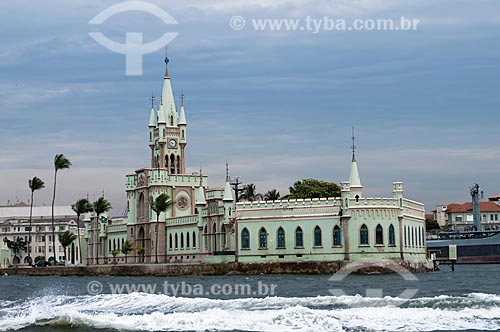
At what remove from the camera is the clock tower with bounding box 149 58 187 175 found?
10262 cm

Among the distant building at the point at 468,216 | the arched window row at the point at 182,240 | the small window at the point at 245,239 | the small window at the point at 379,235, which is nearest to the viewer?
the small window at the point at 379,235

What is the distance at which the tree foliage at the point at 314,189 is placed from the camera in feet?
357

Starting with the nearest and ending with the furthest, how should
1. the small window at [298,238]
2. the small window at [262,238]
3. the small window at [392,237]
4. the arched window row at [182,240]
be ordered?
the small window at [392,237]
the small window at [298,238]
the small window at [262,238]
the arched window row at [182,240]

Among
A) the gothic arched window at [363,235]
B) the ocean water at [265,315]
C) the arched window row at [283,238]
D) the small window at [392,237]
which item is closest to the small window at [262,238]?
the arched window row at [283,238]

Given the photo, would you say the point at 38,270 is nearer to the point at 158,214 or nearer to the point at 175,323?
the point at 158,214

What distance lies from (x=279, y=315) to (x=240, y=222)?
158 ft

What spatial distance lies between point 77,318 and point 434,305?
1366cm

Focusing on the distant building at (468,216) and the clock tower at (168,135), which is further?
the distant building at (468,216)

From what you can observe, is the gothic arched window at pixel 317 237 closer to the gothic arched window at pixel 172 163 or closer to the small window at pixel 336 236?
the small window at pixel 336 236

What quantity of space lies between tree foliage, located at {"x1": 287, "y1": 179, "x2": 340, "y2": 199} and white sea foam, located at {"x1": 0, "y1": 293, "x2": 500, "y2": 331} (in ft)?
233

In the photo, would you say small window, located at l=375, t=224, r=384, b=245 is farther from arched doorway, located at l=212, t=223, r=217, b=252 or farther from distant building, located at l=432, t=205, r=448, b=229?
distant building, located at l=432, t=205, r=448, b=229

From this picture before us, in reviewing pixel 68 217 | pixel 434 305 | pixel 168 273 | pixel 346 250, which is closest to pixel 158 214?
pixel 168 273

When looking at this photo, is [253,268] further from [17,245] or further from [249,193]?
[17,245]

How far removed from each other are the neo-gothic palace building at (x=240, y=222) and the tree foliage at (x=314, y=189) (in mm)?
14404
